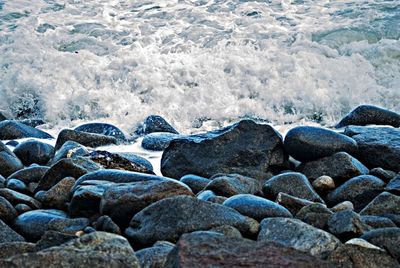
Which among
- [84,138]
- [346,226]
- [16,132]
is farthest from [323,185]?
[16,132]

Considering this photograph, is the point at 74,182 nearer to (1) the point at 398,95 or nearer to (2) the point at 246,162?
(2) the point at 246,162

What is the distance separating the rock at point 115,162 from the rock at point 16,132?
222 centimetres

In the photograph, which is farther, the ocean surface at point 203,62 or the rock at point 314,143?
the ocean surface at point 203,62

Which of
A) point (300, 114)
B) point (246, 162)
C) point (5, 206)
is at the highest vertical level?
point (5, 206)

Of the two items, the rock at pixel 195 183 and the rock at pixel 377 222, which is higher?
the rock at pixel 377 222

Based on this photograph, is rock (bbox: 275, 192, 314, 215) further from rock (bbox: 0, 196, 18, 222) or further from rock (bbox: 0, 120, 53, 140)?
rock (bbox: 0, 120, 53, 140)

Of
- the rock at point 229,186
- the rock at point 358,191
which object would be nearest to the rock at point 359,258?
the rock at point 229,186

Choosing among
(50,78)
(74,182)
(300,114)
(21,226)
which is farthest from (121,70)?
(21,226)

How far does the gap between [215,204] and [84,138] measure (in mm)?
3594

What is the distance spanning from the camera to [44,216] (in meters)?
3.08

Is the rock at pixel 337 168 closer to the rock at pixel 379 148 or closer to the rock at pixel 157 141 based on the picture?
the rock at pixel 379 148

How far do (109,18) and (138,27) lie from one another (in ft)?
3.78

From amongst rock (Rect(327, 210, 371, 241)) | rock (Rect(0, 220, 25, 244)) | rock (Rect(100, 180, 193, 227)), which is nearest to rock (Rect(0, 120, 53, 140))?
rock (Rect(100, 180, 193, 227))

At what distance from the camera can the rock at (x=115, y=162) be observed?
4539mm
